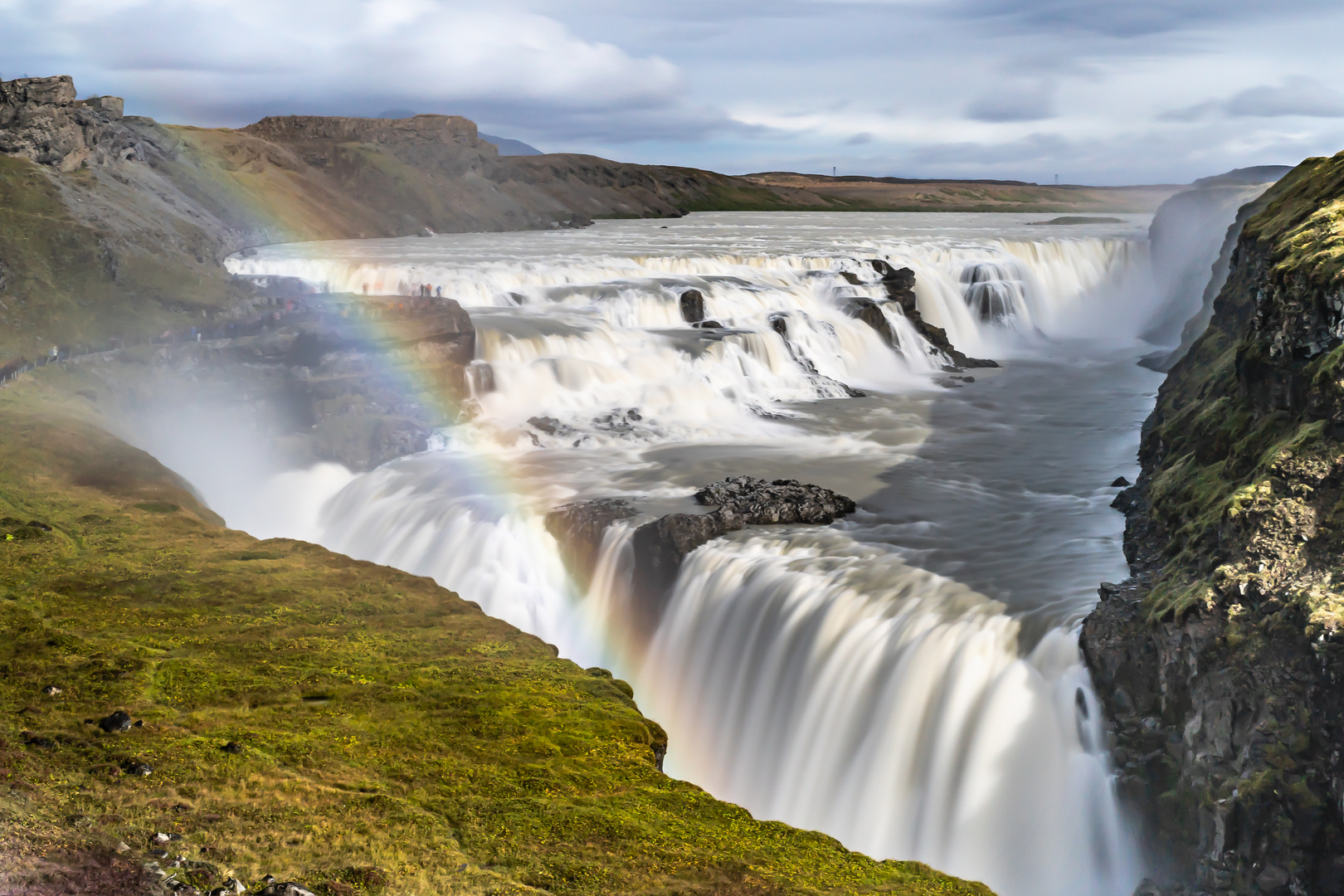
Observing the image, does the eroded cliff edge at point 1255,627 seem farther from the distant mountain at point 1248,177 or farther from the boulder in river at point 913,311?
the distant mountain at point 1248,177

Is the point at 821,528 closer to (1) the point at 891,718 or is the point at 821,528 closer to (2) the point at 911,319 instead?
(1) the point at 891,718

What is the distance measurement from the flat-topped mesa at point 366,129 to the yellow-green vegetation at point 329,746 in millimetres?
130479

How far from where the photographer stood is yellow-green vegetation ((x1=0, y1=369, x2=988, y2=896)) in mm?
7664

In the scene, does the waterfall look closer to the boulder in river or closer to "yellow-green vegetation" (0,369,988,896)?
"yellow-green vegetation" (0,369,988,896)

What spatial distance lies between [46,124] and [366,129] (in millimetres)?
97165

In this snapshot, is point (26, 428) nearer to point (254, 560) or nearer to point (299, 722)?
point (254, 560)

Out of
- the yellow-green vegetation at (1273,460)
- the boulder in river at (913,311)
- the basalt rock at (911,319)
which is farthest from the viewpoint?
the boulder in river at (913,311)

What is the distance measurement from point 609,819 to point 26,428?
1877 cm

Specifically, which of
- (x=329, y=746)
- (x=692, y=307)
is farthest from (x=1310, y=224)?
(x=692, y=307)

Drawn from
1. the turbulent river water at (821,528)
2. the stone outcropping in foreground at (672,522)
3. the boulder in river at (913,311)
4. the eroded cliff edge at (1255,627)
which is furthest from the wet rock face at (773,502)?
the boulder in river at (913,311)

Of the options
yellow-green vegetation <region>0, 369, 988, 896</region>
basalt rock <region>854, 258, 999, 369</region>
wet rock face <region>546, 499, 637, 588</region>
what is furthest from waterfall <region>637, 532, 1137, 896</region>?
basalt rock <region>854, 258, 999, 369</region>

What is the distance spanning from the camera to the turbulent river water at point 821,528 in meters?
13.1

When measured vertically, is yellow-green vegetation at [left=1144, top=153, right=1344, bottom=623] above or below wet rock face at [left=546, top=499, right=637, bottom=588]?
above

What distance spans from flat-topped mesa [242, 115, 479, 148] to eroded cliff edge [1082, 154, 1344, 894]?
5248 inches
